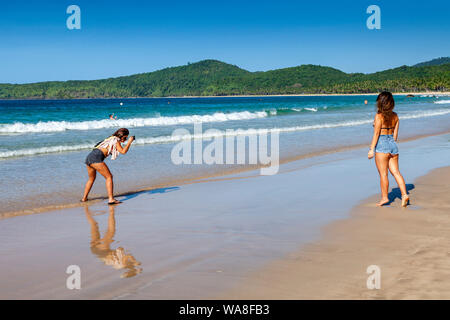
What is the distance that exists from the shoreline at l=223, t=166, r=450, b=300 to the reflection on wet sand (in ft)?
3.80

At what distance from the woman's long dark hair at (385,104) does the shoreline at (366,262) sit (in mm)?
1512

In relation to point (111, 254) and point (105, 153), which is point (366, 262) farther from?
point (105, 153)

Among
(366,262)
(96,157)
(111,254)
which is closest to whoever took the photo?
(366,262)

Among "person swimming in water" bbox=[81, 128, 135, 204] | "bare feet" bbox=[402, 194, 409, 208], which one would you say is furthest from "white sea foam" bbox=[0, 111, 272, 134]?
"bare feet" bbox=[402, 194, 409, 208]

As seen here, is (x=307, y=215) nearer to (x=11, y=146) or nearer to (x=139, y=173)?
(x=139, y=173)

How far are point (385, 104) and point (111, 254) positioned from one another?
470 centimetres

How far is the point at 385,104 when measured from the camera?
22.8ft

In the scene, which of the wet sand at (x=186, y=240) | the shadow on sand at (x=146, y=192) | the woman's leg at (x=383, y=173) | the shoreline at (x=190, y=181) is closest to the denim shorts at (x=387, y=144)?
the woman's leg at (x=383, y=173)

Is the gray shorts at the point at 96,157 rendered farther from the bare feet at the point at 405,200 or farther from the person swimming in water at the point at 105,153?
the bare feet at the point at 405,200

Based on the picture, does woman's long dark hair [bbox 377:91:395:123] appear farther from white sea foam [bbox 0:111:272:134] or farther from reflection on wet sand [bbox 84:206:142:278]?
white sea foam [bbox 0:111:272:134]

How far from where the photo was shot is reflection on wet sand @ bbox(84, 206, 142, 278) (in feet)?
14.8

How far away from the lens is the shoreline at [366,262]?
3805 millimetres

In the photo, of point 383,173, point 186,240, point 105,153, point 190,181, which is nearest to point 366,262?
point 186,240
